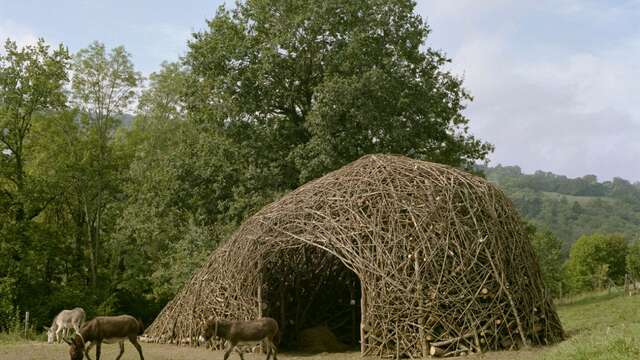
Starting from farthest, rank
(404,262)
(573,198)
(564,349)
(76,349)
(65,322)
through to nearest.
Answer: (573,198) < (65,322) < (404,262) < (76,349) < (564,349)

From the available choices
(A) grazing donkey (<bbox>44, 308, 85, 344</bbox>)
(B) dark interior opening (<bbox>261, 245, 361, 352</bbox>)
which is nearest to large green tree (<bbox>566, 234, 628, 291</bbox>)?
(B) dark interior opening (<bbox>261, 245, 361, 352</bbox>)

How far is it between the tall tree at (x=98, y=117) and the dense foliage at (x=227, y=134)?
0.77 ft

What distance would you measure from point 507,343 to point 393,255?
10.1ft

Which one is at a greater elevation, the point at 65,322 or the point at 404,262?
the point at 404,262

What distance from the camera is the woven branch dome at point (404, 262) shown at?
15.1m

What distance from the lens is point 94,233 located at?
3619cm

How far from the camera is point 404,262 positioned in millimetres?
15219

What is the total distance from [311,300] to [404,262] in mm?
5921

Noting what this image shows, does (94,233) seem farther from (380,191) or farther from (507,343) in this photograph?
(507,343)

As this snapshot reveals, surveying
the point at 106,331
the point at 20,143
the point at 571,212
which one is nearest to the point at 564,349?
the point at 106,331

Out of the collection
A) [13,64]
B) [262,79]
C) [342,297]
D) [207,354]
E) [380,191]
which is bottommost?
[207,354]

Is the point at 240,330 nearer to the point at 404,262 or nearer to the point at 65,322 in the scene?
the point at 404,262

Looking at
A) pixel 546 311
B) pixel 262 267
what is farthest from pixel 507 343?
pixel 262 267

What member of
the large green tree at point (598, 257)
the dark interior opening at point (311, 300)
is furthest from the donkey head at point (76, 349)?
the large green tree at point (598, 257)
